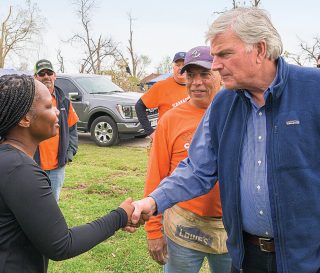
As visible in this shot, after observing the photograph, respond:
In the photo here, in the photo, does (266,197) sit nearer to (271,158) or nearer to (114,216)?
(271,158)

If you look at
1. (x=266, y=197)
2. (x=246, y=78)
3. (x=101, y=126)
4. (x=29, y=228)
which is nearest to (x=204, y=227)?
(x=266, y=197)

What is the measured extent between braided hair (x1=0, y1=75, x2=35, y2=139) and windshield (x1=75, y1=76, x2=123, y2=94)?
10.2 m

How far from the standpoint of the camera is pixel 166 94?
5.99m

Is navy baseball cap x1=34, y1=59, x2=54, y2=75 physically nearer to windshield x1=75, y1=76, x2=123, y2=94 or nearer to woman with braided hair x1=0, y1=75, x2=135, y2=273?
woman with braided hair x1=0, y1=75, x2=135, y2=273

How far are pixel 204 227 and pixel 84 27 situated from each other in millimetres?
45113

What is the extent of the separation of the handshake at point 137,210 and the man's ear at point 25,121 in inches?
26.1

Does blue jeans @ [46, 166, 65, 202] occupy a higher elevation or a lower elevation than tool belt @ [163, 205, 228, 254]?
lower

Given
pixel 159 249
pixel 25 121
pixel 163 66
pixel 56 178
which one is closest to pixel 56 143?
pixel 56 178

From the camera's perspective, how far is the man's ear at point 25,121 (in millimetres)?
1896

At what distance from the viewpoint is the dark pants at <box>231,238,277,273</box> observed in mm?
2162

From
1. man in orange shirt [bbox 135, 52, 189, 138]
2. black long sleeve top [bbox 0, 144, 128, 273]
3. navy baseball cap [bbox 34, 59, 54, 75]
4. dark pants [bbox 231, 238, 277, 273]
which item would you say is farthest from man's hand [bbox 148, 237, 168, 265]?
navy baseball cap [bbox 34, 59, 54, 75]

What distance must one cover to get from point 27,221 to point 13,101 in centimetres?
54

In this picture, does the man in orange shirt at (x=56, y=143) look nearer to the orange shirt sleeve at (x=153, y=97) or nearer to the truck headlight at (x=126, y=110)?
the orange shirt sleeve at (x=153, y=97)

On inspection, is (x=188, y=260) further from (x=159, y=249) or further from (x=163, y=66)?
(x=163, y=66)
